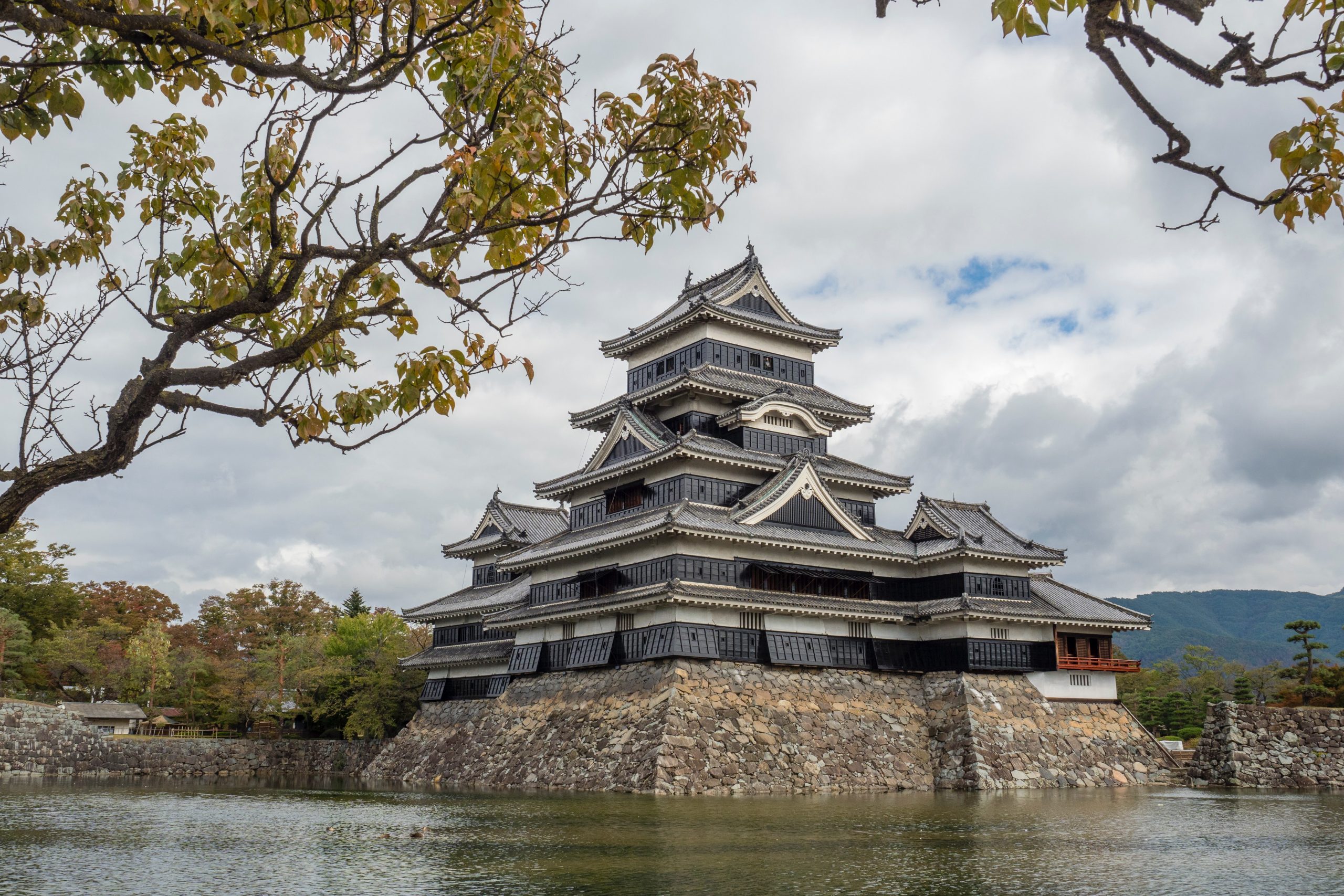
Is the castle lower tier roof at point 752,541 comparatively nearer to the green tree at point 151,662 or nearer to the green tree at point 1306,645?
the green tree at point 1306,645

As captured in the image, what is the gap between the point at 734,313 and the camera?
41.7 metres

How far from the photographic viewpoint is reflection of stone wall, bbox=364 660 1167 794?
32.3m

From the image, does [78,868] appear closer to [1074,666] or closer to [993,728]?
[993,728]

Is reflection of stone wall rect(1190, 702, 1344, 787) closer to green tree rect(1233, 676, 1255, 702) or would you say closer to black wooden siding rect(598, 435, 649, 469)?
green tree rect(1233, 676, 1255, 702)

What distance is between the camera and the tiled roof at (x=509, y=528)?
168ft

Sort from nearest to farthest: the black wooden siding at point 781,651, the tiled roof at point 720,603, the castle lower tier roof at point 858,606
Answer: the tiled roof at point 720,603
the castle lower tier roof at point 858,606
the black wooden siding at point 781,651

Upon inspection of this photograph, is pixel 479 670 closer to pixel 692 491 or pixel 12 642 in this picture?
pixel 692 491

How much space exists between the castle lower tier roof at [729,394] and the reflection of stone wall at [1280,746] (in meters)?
17.7

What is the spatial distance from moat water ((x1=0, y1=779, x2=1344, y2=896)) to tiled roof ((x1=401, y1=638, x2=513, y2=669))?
17.1m

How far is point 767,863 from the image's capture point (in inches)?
585

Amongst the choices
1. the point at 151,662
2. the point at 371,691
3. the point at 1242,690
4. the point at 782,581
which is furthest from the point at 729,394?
the point at 151,662

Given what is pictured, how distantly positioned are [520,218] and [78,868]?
12.8 meters

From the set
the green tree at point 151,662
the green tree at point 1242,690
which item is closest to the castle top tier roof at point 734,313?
the green tree at point 1242,690

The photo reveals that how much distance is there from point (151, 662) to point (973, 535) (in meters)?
49.4
